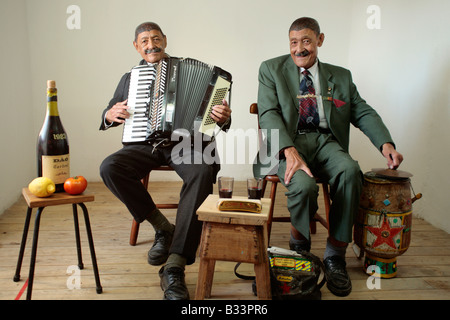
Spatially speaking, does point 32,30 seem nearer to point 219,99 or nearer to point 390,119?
point 219,99

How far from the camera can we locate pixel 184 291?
1566mm

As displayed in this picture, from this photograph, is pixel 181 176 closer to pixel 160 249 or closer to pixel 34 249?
pixel 160 249

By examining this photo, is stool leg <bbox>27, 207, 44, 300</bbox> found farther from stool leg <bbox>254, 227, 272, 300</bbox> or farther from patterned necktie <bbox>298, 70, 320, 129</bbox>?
patterned necktie <bbox>298, 70, 320, 129</bbox>

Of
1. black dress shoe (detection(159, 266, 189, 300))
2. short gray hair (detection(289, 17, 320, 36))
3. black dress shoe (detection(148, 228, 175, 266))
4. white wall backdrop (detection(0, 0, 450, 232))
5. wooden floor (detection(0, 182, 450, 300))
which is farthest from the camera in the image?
white wall backdrop (detection(0, 0, 450, 232))

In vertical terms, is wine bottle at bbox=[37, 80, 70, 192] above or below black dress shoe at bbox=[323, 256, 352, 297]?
above

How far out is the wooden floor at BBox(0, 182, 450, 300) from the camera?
5.42ft

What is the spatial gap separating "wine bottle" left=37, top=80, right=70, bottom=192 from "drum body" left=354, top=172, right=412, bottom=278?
56.3 inches

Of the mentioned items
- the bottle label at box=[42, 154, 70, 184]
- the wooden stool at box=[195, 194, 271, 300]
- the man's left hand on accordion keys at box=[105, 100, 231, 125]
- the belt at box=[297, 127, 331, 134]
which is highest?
the man's left hand on accordion keys at box=[105, 100, 231, 125]

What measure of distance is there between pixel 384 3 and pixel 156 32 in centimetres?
205

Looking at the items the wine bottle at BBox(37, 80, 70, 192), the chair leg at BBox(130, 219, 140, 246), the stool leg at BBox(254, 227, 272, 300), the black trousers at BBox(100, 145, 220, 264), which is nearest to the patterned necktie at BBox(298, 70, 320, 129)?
the black trousers at BBox(100, 145, 220, 264)

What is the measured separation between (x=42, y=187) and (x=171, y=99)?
811 millimetres

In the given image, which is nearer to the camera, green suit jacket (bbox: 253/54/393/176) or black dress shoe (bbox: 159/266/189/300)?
black dress shoe (bbox: 159/266/189/300)

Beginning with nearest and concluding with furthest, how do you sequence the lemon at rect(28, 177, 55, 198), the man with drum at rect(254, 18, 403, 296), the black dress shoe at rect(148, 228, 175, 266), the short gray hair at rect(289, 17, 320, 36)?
1. the lemon at rect(28, 177, 55, 198)
2. the man with drum at rect(254, 18, 403, 296)
3. the black dress shoe at rect(148, 228, 175, 266)
4. the short gray hair at rect(289, 17, 320, 36)
